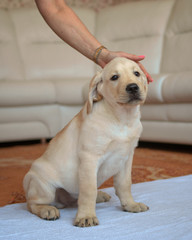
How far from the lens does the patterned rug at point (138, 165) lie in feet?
6.36

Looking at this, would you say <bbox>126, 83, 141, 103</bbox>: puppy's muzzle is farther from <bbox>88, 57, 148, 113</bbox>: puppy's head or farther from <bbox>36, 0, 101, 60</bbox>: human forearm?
<bbox>36, 0, 101, 60</bbox>: human forearm

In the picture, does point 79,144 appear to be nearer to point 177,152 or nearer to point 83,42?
point 83,42

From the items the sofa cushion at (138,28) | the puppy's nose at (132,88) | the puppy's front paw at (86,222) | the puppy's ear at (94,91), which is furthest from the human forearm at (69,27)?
the sofa cushion at (138,28)

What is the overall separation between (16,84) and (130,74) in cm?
263

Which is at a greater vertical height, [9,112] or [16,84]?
[16,84]

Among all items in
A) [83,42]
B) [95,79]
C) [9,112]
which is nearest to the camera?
[95,79]

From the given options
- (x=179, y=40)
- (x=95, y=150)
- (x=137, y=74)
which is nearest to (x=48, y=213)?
(x=95, y=150)

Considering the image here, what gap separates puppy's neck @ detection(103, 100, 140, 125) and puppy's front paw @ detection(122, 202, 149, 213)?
348 millimetres

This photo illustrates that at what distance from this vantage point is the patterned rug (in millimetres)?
1938

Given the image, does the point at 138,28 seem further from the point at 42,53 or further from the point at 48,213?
the point at 48,213

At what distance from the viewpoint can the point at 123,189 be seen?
1.40 metres

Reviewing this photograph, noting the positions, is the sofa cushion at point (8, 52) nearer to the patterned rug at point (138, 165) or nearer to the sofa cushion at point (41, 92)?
the sofa cushion at point (41, 92)

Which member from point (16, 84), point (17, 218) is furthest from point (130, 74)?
point (16, 84)

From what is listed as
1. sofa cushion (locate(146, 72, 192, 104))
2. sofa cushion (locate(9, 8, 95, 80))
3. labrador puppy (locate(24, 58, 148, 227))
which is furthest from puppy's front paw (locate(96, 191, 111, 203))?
sofa cushion (locate(9, 8, 95, 80))
